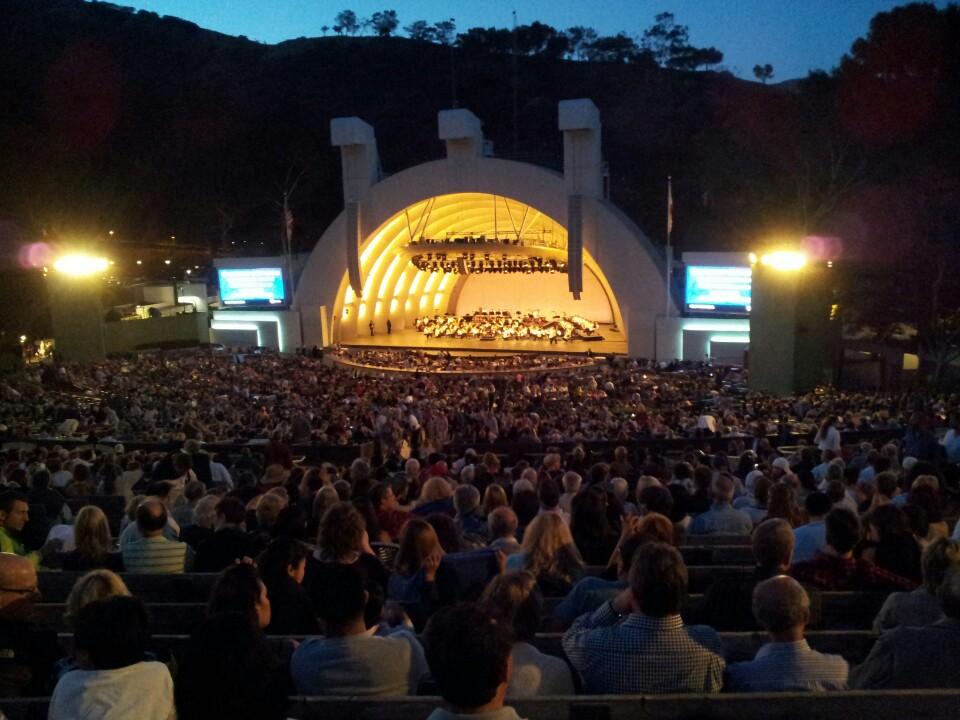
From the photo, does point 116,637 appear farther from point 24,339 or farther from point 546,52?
point 546,52

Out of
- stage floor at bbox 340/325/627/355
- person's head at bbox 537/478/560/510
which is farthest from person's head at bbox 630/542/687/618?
stage floor at bbox 340/325/627/355

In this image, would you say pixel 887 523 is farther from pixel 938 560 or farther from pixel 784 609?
pixel 784 609

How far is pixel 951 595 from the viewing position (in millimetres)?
2441

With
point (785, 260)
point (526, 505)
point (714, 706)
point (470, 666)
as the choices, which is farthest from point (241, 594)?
point (785, 260)

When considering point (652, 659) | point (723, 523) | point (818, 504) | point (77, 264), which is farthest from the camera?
point (77, 264)

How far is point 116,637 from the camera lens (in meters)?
2.08

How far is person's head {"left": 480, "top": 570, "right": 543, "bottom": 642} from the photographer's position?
243 centimetres

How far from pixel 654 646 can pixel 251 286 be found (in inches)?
1211

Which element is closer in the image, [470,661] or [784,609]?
[470,661]

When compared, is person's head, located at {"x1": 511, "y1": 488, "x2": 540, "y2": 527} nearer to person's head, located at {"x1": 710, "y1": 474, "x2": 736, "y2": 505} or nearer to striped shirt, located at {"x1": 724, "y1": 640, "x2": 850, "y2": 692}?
person's head, located at {"x1": 710, "y1": 474, "x2": 736, "y2": 505}

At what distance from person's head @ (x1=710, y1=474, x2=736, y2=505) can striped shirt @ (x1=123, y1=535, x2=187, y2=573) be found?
319 cm

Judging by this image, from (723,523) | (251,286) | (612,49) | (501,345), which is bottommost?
(723,523)

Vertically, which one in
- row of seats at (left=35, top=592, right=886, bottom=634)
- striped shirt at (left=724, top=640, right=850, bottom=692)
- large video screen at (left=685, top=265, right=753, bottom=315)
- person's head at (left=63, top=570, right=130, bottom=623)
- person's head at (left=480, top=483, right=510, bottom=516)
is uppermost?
large video screen at (left=685, top=265, right=753, bottom=315)

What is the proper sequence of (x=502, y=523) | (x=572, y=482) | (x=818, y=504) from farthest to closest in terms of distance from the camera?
(x=572, y=482), (x=818, y=504), (x=502, y=523)
